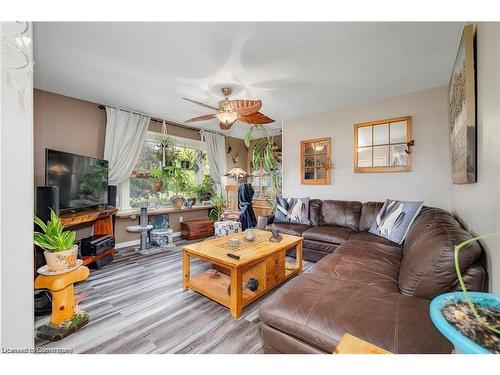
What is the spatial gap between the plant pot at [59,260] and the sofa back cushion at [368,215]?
3.21m

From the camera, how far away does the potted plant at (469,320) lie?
1.51ft

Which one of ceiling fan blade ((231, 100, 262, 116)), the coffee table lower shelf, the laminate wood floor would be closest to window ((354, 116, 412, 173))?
ceiling fan blade ((231, 100, 262, 116))

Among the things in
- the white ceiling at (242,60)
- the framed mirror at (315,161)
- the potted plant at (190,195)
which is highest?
the white ceiling at (242,60)

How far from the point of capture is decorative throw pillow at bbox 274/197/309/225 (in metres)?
3.36

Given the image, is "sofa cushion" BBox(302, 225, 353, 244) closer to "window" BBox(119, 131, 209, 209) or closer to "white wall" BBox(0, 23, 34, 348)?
"white wall" BBox(0, 23, 34, 348)

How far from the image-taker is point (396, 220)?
7.84 feet

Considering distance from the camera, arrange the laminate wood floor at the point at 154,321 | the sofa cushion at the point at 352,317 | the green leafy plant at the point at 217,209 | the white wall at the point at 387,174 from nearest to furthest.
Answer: the sofa cushion at the point at 352,317, the laminate wood floor at the point at 154,321, the white wall at the point at 387,174, the green leafy plant at the point at 217,209

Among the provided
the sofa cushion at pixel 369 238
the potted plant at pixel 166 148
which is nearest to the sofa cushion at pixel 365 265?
the sofa cushion at pixel 369 238

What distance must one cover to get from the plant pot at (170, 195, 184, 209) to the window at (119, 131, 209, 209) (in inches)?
8.3

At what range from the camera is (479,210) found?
4.25 ft

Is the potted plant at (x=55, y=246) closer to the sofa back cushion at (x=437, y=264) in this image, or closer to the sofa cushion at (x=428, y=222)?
the sofa back cushion at (x=437, y=264)

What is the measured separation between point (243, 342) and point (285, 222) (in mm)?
2183
